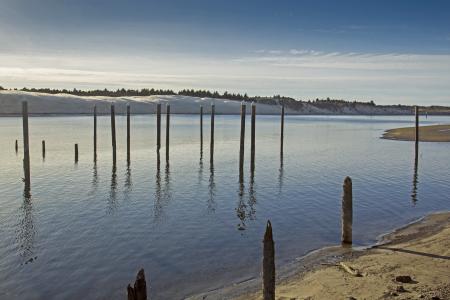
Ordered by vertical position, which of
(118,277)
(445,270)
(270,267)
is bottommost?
(118,277)

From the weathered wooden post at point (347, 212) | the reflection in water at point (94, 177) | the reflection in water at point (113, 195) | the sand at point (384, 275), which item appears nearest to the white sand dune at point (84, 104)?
the reflection in water at point (94, 177)

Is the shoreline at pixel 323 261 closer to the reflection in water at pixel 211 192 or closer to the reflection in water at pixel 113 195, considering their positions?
the reflection in water at pixel 211 192

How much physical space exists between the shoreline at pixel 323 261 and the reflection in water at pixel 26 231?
15.9 ft

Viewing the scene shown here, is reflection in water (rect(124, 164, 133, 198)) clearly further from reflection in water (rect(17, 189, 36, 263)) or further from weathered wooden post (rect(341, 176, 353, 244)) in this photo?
weathered wooden post (rect(341, 176, 353, 244))

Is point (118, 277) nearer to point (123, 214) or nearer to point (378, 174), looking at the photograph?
point (123, 214)

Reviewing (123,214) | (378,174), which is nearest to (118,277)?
(123,214)

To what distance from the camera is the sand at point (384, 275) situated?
7.61 meters

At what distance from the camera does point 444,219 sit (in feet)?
46.1

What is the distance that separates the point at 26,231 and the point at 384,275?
31.3ft

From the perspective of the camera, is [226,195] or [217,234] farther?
[226,195]

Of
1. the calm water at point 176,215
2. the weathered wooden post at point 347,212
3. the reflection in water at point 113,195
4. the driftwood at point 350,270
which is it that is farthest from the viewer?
the reflection in water at point 113,195

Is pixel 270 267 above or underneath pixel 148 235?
above

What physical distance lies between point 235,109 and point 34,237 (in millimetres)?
127350

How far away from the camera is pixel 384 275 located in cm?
856
